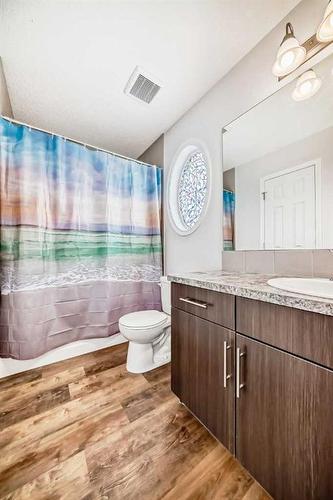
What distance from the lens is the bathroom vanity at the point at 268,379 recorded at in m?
0.57

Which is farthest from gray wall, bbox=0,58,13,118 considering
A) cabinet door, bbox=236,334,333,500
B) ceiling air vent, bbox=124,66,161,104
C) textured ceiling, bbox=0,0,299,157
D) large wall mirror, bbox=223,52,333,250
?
cabinet door, bbox=236,334,333,500

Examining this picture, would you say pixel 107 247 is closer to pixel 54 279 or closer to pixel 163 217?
pixel 54 279

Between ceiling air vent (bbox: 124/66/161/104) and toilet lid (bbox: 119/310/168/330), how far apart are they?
75.1 inches

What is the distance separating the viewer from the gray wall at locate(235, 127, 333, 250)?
99 centimetres

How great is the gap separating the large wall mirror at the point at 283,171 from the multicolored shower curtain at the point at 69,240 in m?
1.00

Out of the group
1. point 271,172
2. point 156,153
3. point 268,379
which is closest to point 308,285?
point 268,379

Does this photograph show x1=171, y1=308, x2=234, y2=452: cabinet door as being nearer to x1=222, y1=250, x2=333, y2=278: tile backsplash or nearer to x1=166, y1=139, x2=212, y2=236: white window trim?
x1=222, y1=250, x2=333, y2=278: tile backsplash

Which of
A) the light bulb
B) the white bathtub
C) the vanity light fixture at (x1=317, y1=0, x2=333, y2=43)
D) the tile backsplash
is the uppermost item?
the vanity light fixture at (x1=317, y1=0, x2=333, y2=43)

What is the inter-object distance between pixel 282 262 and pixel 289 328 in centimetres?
63

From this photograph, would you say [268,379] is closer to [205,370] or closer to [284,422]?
[284,422]

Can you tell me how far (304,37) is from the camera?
3.50ft

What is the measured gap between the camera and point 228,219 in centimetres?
150

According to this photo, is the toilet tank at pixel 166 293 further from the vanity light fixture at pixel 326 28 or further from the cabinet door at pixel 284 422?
the vanity light fixture at pixel 326 28

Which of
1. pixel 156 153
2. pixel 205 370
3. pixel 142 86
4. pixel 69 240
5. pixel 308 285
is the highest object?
pixel 142 86
